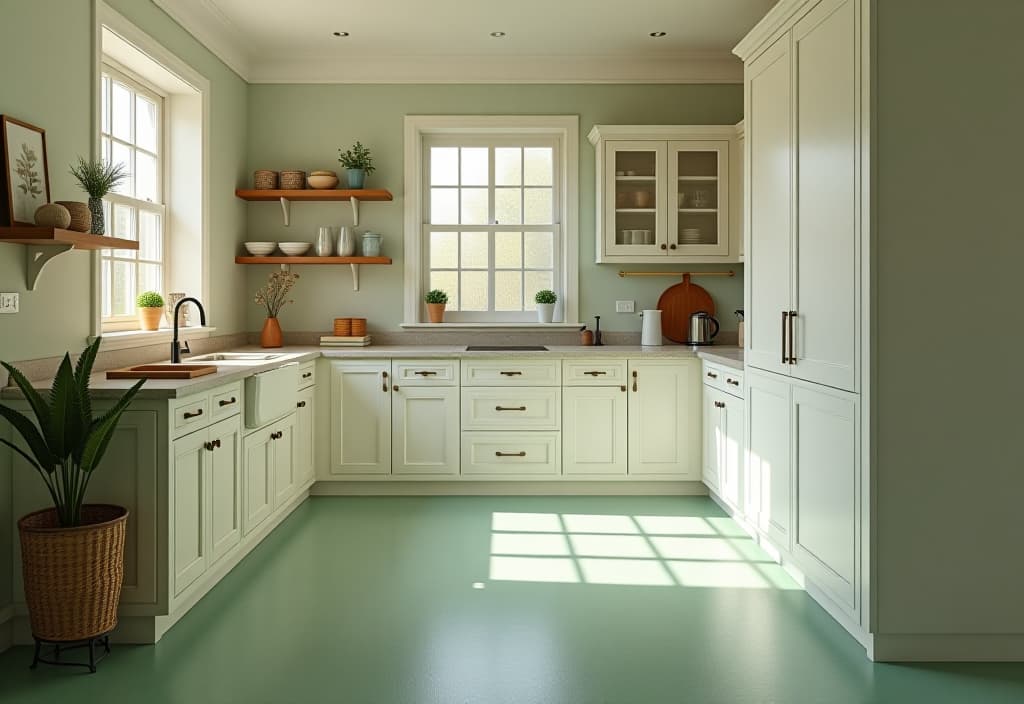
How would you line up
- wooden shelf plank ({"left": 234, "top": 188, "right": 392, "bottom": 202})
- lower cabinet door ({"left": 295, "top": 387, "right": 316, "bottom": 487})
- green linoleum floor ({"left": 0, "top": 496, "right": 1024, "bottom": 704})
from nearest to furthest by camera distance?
1. green linoleum floor ({"left": 0, "top": 496, "right": 1024, "bottom": 704})
2. lower cabinet door ({"left": 295, "top": 387, "right": 316, "bottom": 487})
3. wooden shelf plank ({"left": 234, "top": 188, "right": 392, "bottom": 202})

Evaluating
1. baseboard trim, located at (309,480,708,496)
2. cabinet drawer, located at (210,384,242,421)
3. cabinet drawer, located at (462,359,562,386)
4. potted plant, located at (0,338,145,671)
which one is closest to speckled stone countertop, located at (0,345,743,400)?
cabinet drawer, located at (462,359,562,386)

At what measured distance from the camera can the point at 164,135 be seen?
4.64m

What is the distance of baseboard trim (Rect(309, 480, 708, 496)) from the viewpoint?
5.05 meters

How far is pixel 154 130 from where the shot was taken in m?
4.56

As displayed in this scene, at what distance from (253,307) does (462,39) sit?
220 centimetres

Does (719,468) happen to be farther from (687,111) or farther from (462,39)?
(462,39)

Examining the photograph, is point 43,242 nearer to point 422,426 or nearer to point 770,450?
point 422,426

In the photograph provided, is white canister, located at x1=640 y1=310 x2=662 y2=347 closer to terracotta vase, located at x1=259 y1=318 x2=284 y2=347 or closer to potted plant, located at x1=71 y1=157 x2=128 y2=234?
terracotta vase, located at x1=259 y1=318 x2=284 y2=347

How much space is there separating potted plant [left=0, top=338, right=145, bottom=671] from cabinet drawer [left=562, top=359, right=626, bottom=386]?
2841 mm

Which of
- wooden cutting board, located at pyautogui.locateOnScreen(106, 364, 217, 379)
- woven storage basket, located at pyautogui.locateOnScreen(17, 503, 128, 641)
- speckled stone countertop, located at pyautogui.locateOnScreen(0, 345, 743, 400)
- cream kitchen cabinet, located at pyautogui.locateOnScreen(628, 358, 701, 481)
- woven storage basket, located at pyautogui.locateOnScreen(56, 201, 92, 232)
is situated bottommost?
woven storage basket, located at pyautogui.locateOnScreen(17, 503, 128, 641)

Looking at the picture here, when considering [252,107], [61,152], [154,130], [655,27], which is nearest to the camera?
[61,152]
